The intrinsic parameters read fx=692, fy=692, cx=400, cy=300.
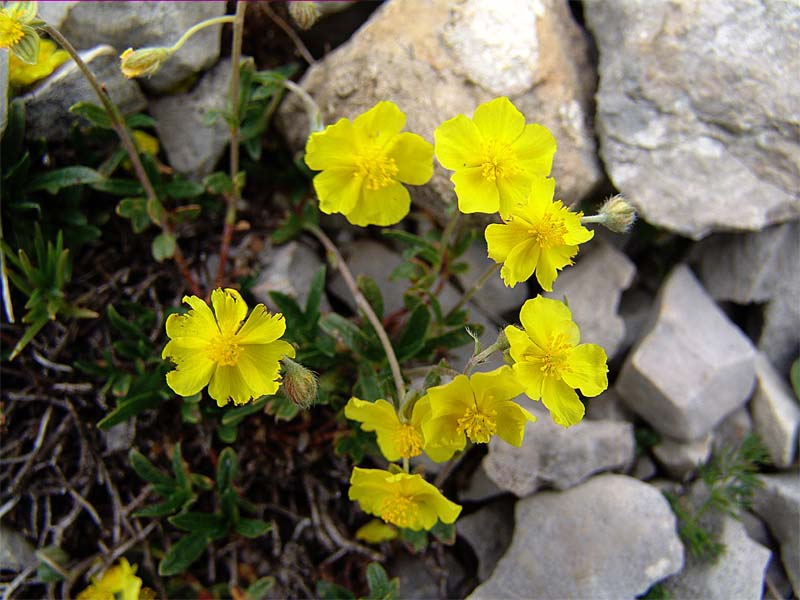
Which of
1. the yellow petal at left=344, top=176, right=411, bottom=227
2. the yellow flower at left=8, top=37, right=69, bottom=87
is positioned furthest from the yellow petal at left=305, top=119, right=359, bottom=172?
the yellow flower at left=8, top=37, right=69, bottom=87

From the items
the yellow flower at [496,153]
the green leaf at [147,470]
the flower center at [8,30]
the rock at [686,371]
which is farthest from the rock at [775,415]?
the flower center at [8,30]

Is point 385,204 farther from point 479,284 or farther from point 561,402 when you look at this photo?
point 561,402

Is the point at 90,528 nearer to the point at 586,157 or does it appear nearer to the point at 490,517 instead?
the point at 490,517

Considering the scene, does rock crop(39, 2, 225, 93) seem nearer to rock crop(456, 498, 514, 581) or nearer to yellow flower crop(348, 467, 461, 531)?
yellow flower crop(348, 467, 461, 531)

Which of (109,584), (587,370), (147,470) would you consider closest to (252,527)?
(147,470)

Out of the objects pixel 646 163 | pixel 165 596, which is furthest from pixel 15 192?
pixel 646 163

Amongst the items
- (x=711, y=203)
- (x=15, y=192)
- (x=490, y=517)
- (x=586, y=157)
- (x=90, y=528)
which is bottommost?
(x=490, y=517)
